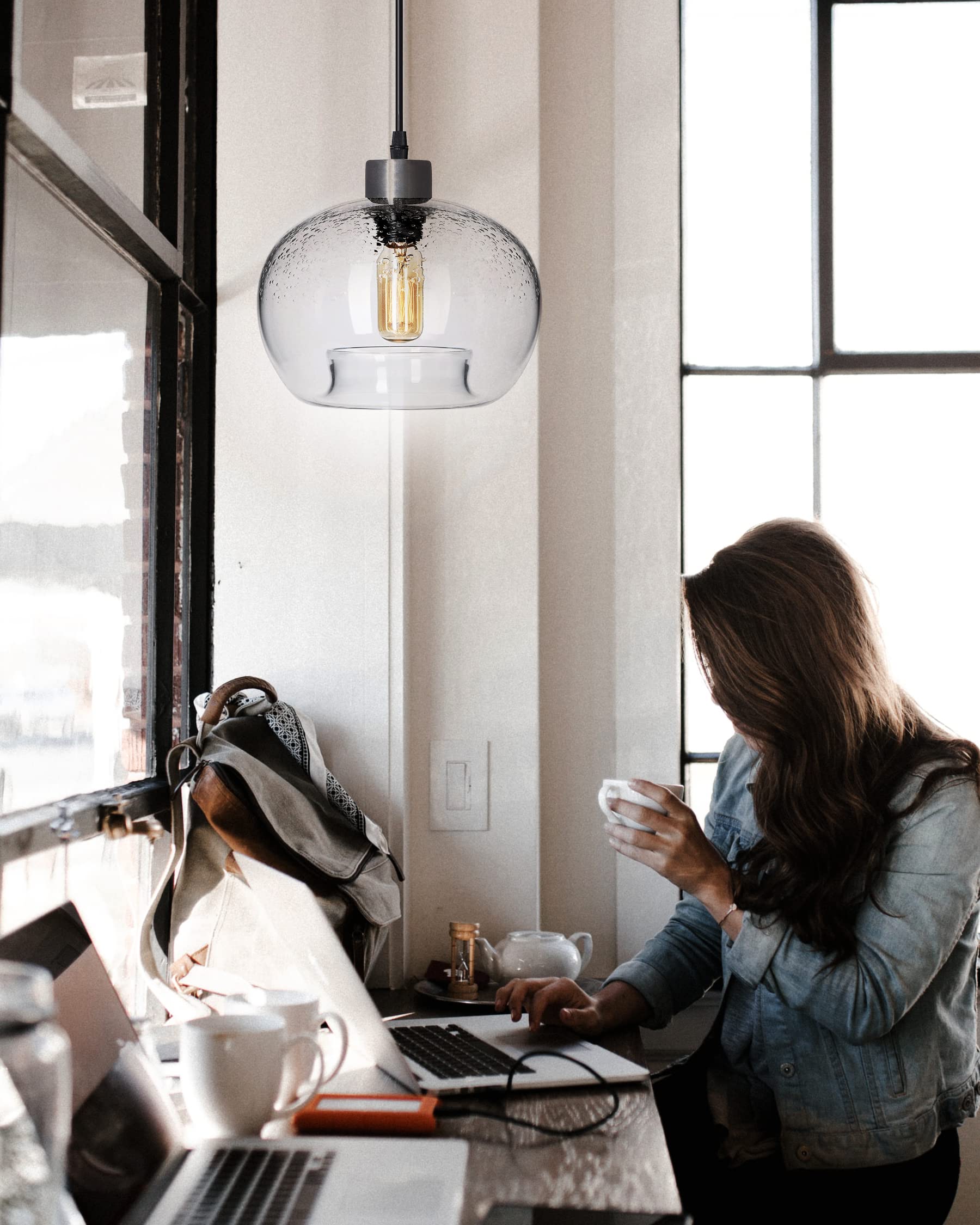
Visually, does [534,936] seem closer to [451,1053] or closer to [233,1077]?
[451,1053]

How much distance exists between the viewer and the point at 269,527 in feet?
6.23

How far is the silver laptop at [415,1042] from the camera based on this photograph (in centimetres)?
113

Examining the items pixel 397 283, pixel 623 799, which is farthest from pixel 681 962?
pixel 397 283

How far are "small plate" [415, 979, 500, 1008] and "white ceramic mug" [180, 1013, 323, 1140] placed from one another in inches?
23.9

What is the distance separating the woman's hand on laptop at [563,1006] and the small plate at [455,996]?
12cm

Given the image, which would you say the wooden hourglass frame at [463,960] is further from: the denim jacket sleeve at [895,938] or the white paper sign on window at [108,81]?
the white paper sign on window at [108,81]

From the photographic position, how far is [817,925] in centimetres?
137

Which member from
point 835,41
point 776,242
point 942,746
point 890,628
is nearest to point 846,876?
point 942,746

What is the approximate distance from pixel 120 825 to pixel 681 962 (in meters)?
0.81

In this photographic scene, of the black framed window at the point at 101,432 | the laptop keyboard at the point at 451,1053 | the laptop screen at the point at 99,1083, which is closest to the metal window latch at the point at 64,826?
the black framed window at the point at 101,432

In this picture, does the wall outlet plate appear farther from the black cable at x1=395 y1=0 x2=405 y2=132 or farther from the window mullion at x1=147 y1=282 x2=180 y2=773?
the black cable at x1=395 y1=0 x2=405 y2=132

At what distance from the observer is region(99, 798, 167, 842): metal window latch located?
4.17 feet

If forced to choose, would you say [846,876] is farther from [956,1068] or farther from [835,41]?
[835,41]

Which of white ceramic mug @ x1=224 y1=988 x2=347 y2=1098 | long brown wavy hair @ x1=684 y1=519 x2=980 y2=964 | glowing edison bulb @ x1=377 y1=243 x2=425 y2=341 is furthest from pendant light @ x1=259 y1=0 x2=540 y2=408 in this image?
white ceramic mug @ x1=224 y1=988 x2=347 y2=1098
